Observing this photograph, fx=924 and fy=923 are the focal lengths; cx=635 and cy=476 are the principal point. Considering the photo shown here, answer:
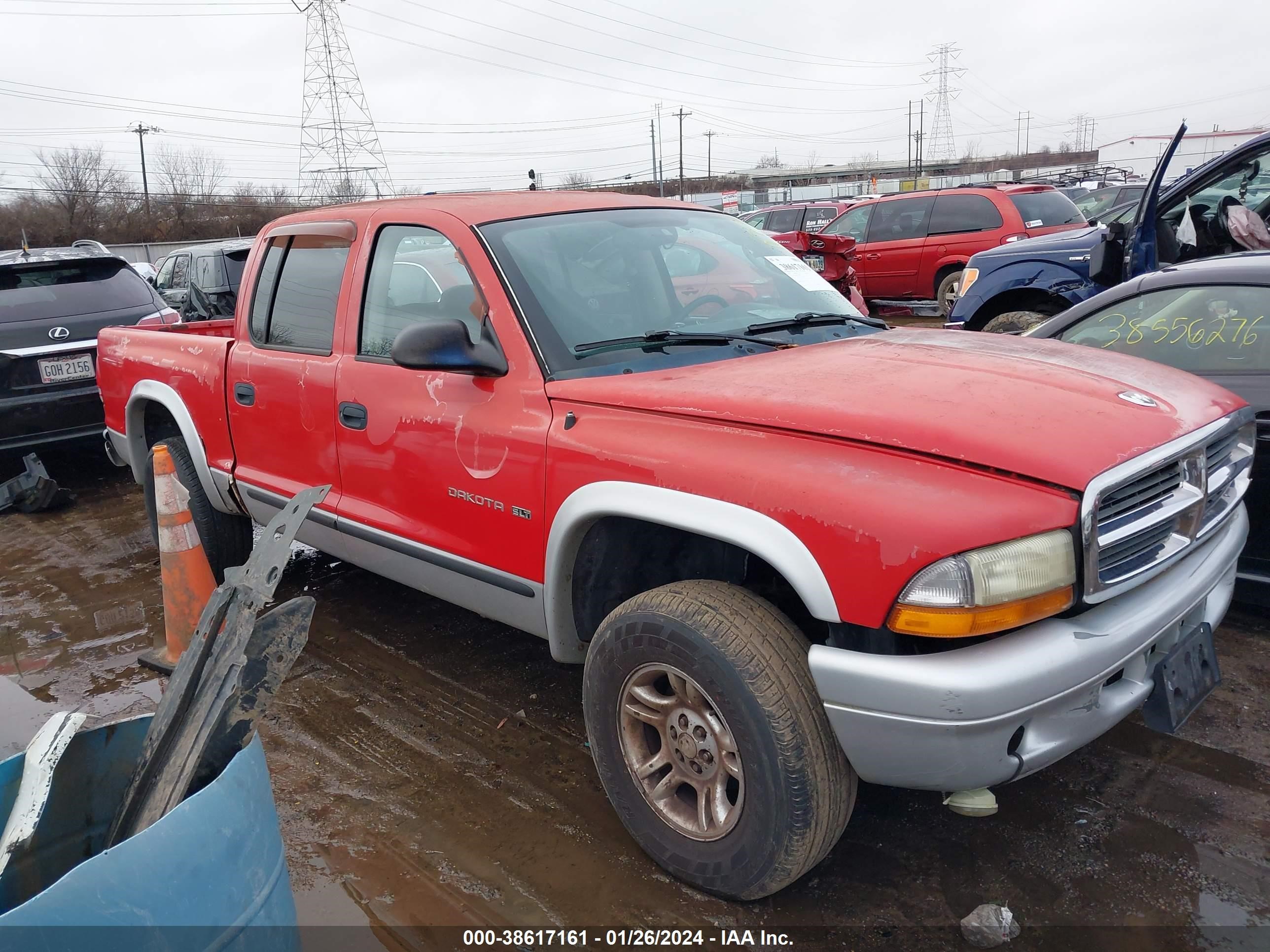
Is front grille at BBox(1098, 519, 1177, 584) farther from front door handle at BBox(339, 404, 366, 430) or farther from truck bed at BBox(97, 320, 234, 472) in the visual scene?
truck bed at BBox(97, 320, 234, 472)

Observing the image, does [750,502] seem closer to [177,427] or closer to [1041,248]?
[177,427]

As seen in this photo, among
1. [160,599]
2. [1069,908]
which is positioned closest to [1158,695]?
[1069,908]

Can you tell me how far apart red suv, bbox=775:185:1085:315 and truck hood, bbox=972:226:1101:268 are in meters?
3.96

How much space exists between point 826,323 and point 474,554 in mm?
1488

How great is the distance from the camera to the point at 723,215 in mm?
3939

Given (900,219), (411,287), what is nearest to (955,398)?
(411,287)

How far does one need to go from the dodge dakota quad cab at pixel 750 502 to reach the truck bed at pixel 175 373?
629 millimetres

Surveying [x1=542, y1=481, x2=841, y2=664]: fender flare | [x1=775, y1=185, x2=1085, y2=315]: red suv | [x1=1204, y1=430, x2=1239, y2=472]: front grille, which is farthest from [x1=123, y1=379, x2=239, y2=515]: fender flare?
[x1=775, y1=185, x2=1085, y2=315]: red suv

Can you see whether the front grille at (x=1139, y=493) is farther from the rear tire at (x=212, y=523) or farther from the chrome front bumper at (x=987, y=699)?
the rear tire at (x=212, y=523)

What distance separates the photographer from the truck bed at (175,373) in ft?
14.2

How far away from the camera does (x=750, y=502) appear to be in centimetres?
222

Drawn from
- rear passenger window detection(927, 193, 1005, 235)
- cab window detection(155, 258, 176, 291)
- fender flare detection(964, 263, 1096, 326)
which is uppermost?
rear passenger window detection(927, 193, 1005, 235)

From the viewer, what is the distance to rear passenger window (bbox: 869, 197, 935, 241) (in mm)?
12570

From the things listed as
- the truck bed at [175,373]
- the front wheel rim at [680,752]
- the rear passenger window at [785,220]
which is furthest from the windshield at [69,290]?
the rear passenger window at [785,220]
